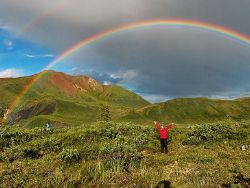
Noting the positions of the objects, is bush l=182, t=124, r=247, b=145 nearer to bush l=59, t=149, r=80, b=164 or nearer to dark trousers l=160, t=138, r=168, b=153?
dark trousers l=160, t=138, r=168, b=153

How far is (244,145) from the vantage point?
24375 millimetres

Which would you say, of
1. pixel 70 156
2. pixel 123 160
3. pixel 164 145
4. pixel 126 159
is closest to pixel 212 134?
pixel 164 145

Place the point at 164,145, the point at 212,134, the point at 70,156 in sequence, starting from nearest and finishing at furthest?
the point at 70,156 → the point at 164,145 → the point at 212,134

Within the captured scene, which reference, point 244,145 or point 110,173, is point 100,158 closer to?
point 110,173

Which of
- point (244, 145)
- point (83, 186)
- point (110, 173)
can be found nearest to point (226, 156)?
point (244, 145)

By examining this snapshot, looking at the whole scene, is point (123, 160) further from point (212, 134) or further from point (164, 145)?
point (212, 134)

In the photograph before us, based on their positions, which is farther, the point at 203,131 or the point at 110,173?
the point at 203,131

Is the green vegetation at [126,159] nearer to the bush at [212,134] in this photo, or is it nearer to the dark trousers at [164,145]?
the bush at [212,134]

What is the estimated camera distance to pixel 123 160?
60.4 ft

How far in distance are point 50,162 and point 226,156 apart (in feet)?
39.8

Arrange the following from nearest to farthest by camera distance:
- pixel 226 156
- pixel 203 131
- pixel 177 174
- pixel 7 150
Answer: pixel 177 174
pixel 226 156
pixel 7 150
pixel 203 131

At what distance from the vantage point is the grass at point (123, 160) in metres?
15.9

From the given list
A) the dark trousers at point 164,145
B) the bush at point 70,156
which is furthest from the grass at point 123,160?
the dark trousers at point 164,145

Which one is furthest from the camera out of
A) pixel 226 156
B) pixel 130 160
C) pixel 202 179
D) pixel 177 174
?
pixel 226 156
